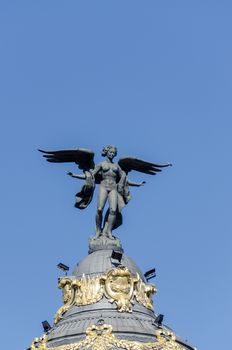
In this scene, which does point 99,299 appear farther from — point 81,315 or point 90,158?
point 90,158

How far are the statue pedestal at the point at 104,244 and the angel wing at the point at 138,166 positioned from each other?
12.6ft

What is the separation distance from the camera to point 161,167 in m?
41.7

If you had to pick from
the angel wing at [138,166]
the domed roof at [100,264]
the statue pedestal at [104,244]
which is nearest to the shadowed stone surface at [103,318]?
the domed roof at [100,264]

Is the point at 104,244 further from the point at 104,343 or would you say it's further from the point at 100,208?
the point at 104,343

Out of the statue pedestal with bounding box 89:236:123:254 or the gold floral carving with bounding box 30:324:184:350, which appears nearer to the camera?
the gold floral carving with bounding box 30:324:184:350

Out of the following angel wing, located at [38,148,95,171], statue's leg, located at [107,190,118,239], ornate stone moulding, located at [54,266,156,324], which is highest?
angel wing, located at [38,148,95,171]

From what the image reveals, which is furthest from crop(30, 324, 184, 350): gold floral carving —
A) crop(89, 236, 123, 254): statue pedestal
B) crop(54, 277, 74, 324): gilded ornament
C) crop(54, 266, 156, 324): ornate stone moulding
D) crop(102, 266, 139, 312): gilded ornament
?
crop(89, 236, 123, 254): statue pedestal

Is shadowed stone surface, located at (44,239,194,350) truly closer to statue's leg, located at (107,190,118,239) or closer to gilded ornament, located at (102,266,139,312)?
gilded ornament, located at (102,266,139,312)

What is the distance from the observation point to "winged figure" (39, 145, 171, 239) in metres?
39.0

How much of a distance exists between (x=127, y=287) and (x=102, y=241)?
10.3ft

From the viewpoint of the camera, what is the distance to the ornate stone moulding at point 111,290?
35312 millimetres

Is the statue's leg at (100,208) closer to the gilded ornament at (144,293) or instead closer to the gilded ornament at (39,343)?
the gilded ornament at (144,293)

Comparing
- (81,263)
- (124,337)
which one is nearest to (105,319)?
(124,337)

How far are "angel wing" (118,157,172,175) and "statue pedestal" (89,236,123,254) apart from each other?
383 cm
